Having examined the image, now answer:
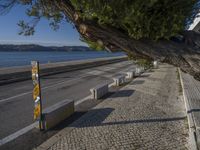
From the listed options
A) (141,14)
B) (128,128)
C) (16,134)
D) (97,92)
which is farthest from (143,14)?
(97,92)

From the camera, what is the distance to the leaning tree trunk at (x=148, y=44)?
3414mm

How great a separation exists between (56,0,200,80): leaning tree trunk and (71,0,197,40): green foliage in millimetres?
159

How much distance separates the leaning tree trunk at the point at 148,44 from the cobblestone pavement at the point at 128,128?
9.50 feet

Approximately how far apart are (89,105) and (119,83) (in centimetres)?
611

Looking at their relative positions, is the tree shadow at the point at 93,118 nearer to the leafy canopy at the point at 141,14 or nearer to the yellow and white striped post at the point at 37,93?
the yellow and white striped post at the point at 37,93

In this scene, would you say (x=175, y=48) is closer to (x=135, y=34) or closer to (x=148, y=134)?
(x=135, y=34)

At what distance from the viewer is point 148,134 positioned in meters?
6.56

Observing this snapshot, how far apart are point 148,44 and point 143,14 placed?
0.47 meters

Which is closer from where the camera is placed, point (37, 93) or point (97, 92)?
point (37, 93)

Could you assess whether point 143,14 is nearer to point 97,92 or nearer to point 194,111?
point 194,111

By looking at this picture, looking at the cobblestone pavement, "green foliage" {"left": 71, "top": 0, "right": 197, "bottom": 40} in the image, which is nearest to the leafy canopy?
"green foliage" {"left": 71, "top": 0, "right": 197, "bottom": 40}

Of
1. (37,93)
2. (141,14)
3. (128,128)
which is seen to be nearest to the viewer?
(141,14)

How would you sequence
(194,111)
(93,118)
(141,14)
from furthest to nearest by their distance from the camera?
(194,111) < (93,118) < (141,14)

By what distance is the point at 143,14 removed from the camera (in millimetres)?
3225
